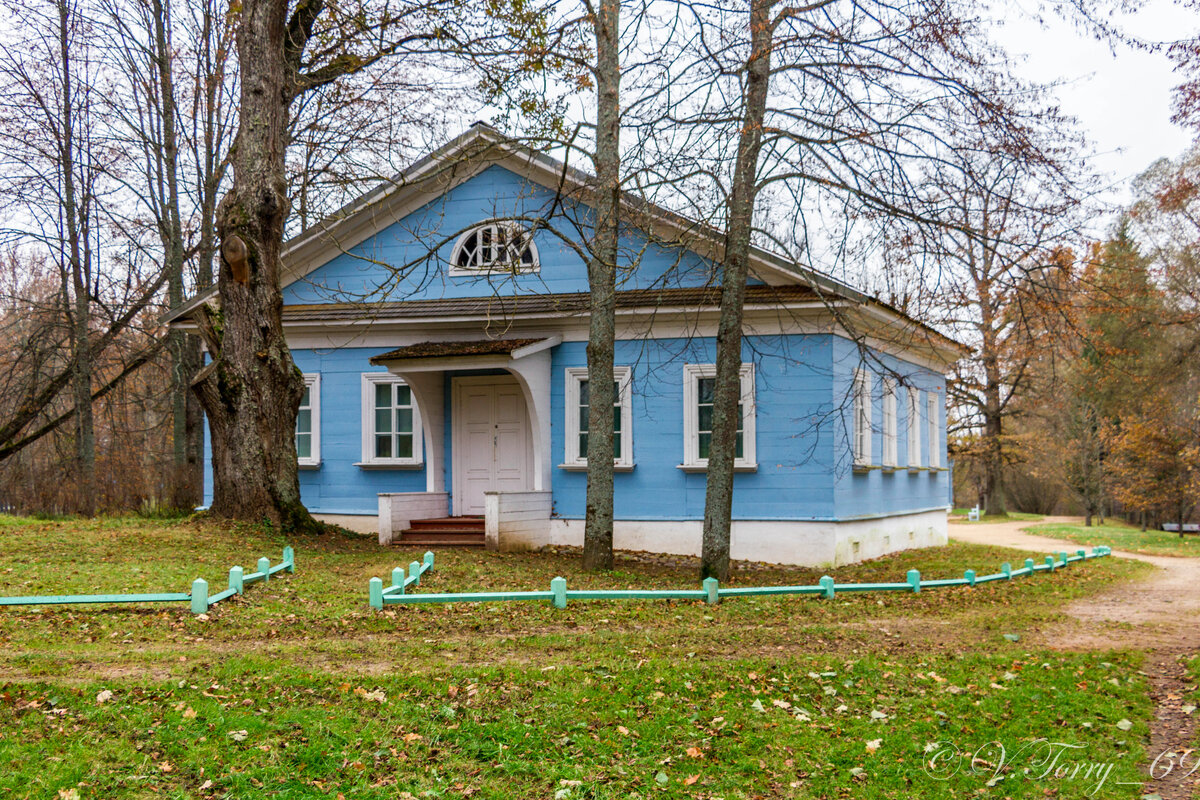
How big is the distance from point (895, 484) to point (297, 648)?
47.9ft

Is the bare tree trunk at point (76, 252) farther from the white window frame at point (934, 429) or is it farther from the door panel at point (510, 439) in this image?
the white window frame at point (934, 429)

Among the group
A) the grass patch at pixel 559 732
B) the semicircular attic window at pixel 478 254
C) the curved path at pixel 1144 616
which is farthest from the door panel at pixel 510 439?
the grass patch at pixel 559 732

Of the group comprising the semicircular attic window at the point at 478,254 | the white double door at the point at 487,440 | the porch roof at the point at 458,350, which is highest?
the semicircular attic window at the point at 478,254

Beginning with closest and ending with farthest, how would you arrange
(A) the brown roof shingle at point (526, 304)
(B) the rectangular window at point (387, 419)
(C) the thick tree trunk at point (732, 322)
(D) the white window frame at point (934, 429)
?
(C) the thick tree trunk at point (732, 322), (A) the brown roof shingle at point (526, 304), (B) the rectangular window at point (387, 419), (D) the white window frame at point (934, 429)

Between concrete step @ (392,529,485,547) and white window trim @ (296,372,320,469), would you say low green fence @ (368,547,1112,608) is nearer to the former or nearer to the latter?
concrete step @ (392,529,485,547)

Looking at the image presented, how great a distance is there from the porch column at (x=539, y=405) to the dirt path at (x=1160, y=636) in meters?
8.89

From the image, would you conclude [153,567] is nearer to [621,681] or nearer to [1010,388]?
[621,681]

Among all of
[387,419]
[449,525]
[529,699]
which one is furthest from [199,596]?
[387,419]

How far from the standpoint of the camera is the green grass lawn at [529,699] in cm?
616

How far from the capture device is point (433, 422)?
18.2 m

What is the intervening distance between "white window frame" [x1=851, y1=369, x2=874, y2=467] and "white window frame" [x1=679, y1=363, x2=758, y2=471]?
6.18 feet

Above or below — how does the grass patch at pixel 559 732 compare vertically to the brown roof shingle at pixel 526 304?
below

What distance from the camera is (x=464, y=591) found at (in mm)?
11359

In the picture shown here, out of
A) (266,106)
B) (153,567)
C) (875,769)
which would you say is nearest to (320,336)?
(266,106)
